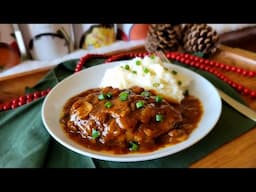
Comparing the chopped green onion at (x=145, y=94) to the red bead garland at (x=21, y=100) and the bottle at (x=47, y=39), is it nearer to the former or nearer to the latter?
the red bead garland at (x=21, y=100)

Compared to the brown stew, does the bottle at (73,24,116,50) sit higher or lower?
lower

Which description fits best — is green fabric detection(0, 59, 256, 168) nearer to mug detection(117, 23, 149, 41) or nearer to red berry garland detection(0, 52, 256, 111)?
red berry garland detection(0, 52, 256, 111)

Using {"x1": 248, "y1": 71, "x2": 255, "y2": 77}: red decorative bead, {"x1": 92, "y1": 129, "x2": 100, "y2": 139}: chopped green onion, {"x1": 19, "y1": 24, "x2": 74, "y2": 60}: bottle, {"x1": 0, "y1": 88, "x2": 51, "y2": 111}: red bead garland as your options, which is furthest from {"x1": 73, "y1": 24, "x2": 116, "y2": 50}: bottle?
{"x1": 92, "y1": 129, "x2": 100, "y2": 139}: chopped green onion

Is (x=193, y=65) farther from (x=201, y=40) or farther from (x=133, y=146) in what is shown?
(x=133, y=146)

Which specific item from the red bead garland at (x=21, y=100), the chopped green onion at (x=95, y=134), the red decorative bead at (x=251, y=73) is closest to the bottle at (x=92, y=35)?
the red bead garland at (x=21, y=100)

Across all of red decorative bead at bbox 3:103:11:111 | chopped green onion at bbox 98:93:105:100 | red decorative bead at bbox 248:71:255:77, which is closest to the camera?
chopped green onion at bbox 98:93:105:100
